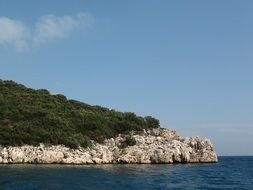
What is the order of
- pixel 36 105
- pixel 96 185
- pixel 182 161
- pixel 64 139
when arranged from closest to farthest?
pixel 96 185
pixel 64 139
pixel 182 161
pixel 36 105

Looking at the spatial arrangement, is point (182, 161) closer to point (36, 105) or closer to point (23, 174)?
point (36, 105)

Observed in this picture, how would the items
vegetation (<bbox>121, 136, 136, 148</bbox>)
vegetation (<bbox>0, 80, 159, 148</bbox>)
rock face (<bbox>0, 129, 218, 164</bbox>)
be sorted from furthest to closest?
vegetation (<bbox>121, 136, 136, 148</bbox>), vegetation (<bbox>0, 80, 159, 148</bbox>), rock face (<bbox>0, 129, 218, 164</bbox>)

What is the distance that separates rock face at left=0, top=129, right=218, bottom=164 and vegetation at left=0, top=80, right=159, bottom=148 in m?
1.84

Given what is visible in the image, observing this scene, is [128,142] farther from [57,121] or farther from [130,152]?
[57,121]

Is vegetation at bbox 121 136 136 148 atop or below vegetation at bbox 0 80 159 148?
below

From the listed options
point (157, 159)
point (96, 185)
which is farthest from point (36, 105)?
point (96, 185)

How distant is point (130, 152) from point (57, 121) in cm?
1303

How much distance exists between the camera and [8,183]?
37906mm

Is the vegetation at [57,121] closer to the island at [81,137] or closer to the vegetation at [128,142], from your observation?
the island at [81,137]

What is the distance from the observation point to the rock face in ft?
212

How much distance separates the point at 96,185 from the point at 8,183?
7092mm

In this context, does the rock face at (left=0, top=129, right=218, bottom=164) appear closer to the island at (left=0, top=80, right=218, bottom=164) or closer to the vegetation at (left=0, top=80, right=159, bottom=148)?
the island at (left=0, top=80, right=218, bottom=164)

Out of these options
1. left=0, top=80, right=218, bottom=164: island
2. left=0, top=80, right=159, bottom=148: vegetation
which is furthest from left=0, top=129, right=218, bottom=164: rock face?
left=0, top=80, right=159, bottom=148: vegetation

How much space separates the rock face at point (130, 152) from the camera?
212ft
